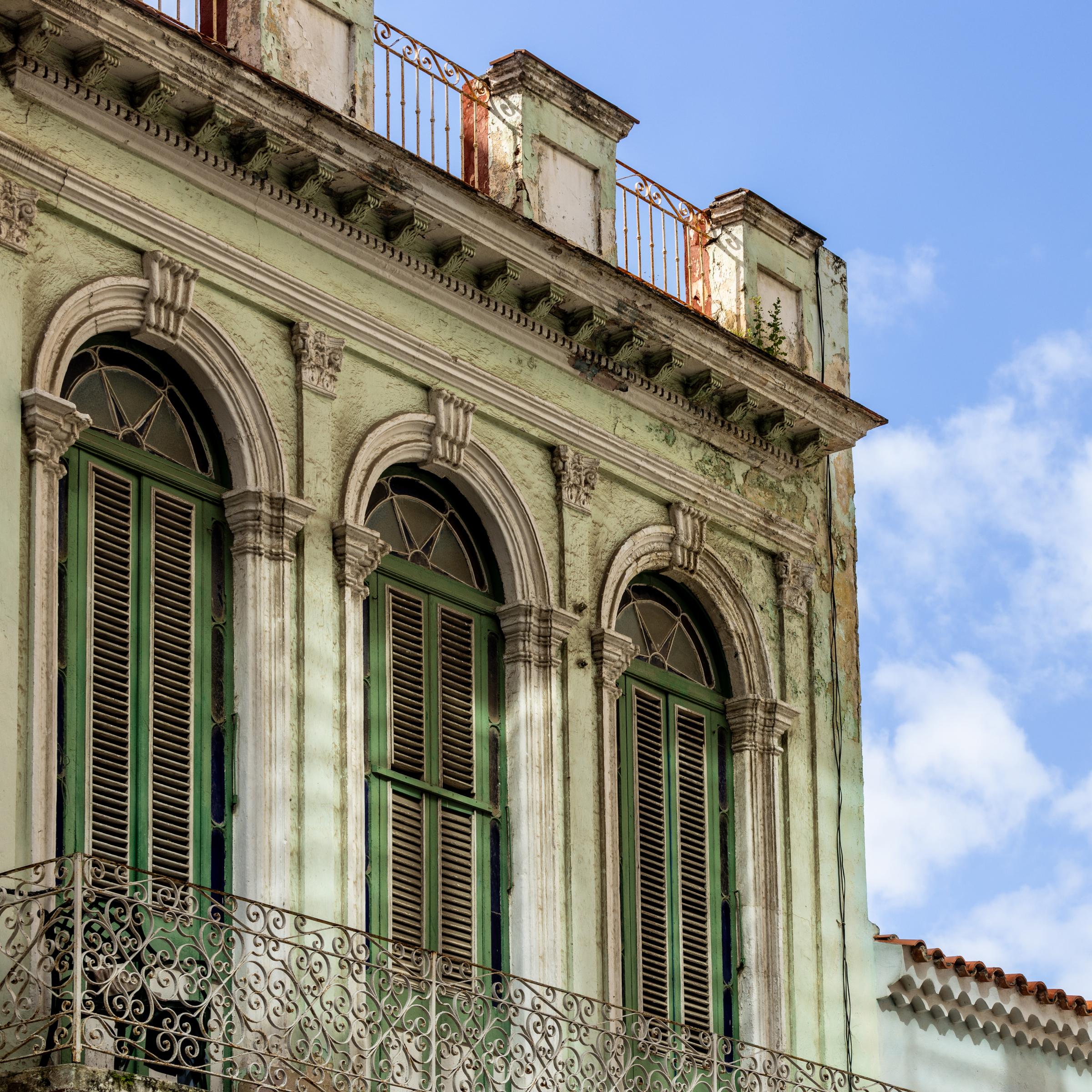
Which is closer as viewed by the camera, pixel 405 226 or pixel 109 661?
pixel 109 661

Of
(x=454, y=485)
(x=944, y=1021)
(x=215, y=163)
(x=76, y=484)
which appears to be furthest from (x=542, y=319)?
(x=944, y=1021)

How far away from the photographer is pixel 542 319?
57.4 feet

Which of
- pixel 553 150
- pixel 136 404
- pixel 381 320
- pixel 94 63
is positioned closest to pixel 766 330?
pixel 553 150

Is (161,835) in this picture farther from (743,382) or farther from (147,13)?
(743,382)

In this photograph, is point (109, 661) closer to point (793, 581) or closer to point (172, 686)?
point (172, 686)

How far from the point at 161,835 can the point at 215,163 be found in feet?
11.7

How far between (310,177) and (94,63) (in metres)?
1.57

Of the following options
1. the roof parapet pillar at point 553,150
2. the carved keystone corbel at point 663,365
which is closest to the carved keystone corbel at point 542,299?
the roof parapet pillar at point 553,150

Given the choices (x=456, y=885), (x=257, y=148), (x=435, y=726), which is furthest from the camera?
(x=435, y=726)

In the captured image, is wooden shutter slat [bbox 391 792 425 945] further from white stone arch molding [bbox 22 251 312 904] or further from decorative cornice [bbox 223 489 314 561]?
decorative cornice [bbox 223 489 314 561]

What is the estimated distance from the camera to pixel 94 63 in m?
14.8

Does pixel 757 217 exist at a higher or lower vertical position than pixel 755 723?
higher

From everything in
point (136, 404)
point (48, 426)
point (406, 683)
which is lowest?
point (406, 683)

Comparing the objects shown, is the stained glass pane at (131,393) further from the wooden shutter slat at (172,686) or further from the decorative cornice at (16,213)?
the decorative cornice at (16,213)
